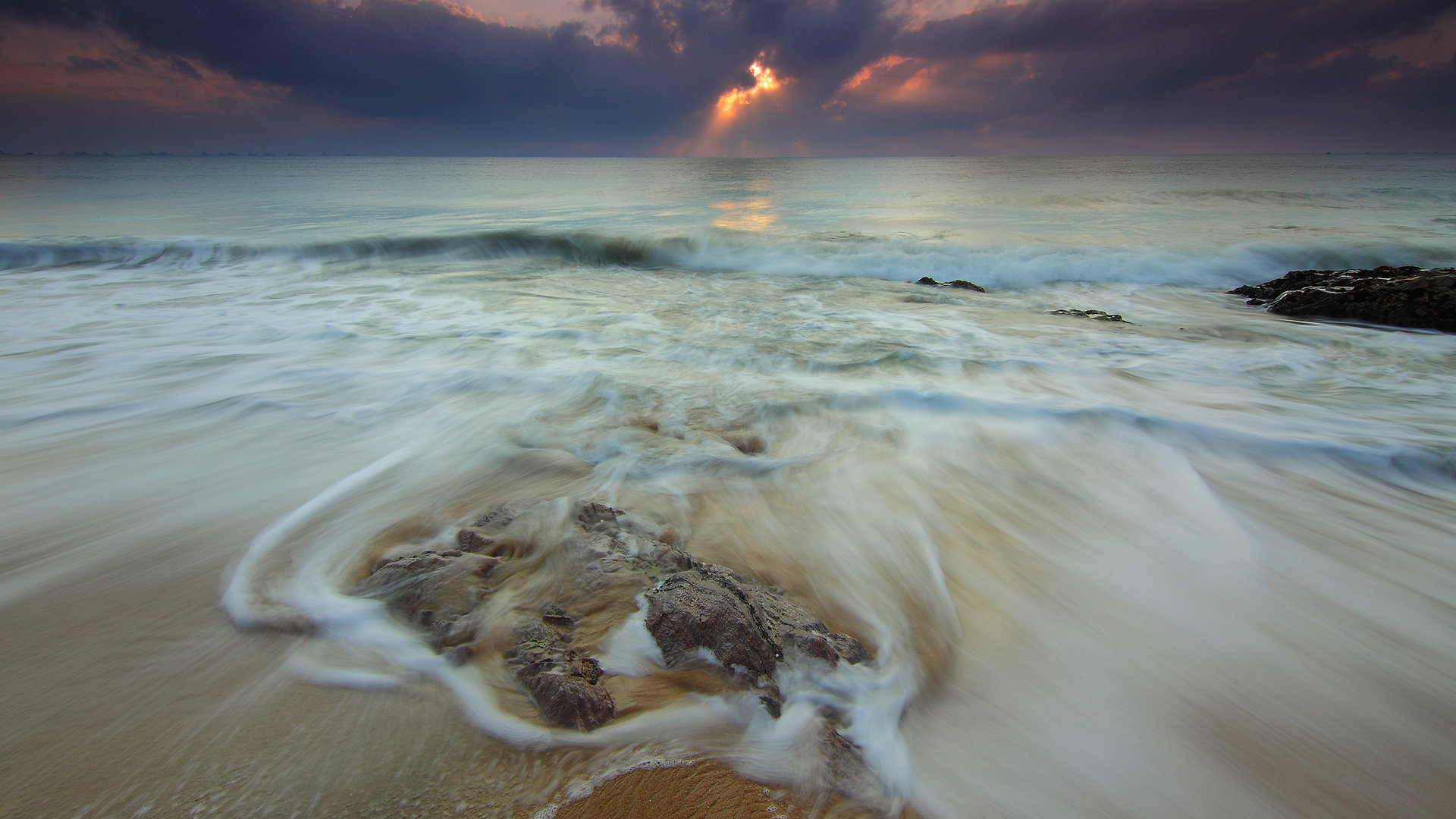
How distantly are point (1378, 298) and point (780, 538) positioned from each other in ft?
27.5

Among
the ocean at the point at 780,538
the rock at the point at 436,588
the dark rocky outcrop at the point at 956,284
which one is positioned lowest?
the ocean at the point at 780,538

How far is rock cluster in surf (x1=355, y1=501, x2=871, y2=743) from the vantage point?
1718mm

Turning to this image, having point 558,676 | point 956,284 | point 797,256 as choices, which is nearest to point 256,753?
point 558,676

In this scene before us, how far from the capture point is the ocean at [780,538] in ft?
5.23

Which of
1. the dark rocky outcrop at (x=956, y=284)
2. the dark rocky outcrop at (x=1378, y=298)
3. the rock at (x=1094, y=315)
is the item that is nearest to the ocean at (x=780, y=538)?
the rock at (x=1094, y=315)

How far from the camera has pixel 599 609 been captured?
208cm

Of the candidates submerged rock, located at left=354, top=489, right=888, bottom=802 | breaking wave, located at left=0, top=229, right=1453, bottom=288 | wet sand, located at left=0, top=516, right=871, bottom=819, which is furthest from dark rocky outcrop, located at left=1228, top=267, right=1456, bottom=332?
wet sand, located at left=0, top=516, right=871, bottom=819

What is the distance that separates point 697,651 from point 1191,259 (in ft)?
42.0

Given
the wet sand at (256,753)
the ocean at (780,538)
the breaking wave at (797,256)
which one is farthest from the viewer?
the breaking wave at (797,256)

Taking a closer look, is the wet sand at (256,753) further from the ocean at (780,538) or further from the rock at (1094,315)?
the rock at (1094,315)

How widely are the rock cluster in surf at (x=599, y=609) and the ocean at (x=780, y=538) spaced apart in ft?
0.25

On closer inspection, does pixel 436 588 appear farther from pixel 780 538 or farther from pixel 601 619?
pixel 780 538

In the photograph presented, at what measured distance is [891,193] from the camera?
3084 centimetres

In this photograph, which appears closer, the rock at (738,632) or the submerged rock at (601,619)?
the submerged rock at (601,619)
